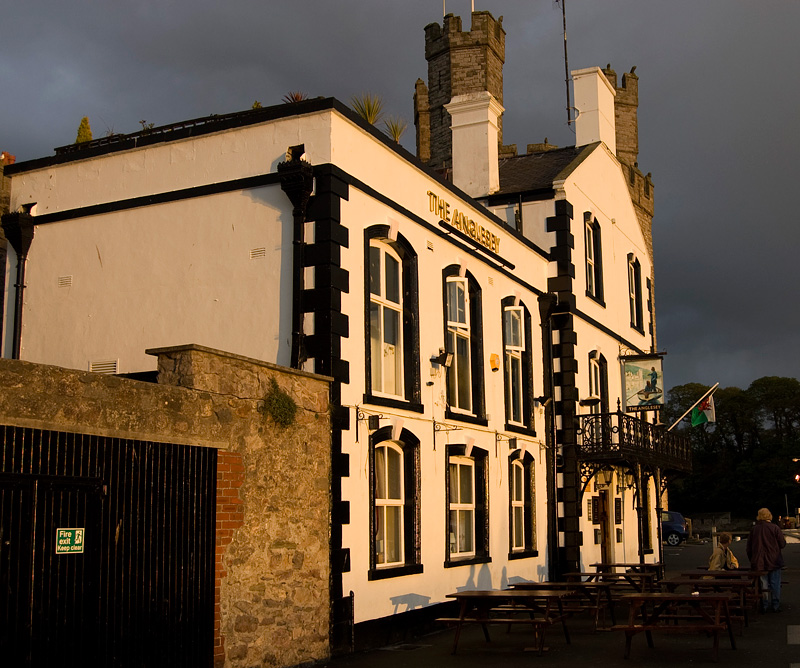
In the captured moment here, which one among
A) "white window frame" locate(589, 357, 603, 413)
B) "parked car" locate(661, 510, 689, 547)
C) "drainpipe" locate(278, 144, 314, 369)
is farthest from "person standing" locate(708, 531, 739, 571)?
"parked car" locate(661, 510, 689, 547)

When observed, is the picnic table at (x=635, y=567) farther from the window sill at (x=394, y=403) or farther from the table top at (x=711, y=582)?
the window sill at (x=394, y=403)

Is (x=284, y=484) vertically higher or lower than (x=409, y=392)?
lower

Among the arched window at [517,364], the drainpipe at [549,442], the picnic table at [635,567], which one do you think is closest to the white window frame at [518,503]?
the arched window at [517,364]

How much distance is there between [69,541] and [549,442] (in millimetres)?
13778

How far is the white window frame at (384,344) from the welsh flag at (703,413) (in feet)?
55.0

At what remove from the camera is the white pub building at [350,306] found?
13.3m

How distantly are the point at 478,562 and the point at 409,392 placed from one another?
3.62 meters

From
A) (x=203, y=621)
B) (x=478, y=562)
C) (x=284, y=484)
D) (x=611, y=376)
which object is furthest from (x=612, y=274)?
(x=203, y=621)

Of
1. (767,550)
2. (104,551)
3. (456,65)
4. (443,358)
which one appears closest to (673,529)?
(456,65)

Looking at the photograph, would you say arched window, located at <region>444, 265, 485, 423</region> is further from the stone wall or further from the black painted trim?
the stone wall

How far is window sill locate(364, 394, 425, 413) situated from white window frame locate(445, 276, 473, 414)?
1.66m

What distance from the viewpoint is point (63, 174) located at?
15.5m

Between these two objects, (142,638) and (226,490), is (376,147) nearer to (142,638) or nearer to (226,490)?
(226,490)

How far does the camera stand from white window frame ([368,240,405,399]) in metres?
14.5
